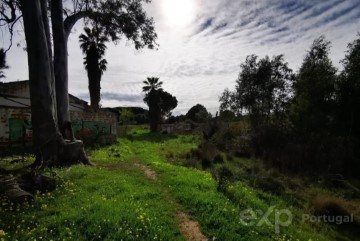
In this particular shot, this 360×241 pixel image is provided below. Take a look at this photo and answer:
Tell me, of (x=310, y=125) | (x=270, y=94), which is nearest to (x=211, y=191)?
(x=310, y=125)

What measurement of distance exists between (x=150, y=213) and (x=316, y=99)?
19.5 meters

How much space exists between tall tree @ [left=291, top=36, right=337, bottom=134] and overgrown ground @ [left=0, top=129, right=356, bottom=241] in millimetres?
13331

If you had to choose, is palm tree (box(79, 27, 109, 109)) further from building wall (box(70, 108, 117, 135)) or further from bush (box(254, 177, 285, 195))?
bush (box(254, 177, 285, 195))

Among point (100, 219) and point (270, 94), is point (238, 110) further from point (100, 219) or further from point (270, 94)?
point (100, 219)

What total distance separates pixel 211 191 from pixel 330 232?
12.0ft

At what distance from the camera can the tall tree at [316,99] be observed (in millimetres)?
22984

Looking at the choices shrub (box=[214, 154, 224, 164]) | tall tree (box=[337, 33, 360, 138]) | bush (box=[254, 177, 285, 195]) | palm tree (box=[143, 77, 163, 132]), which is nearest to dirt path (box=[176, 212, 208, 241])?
bush (box=[254, 177, 285, 195])

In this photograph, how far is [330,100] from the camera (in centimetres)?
2297

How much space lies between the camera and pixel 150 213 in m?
7.42

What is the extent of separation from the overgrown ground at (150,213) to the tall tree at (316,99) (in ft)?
43.7

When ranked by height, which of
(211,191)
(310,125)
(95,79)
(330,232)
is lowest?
(330,232)

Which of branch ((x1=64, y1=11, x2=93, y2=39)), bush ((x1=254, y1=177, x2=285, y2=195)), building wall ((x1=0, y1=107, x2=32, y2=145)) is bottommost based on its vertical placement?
bush ((x1=254, y1=177, x2=285, y2=195))

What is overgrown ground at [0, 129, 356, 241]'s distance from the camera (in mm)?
6320

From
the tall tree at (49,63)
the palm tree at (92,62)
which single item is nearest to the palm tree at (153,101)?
the palm tree at (92,62)
